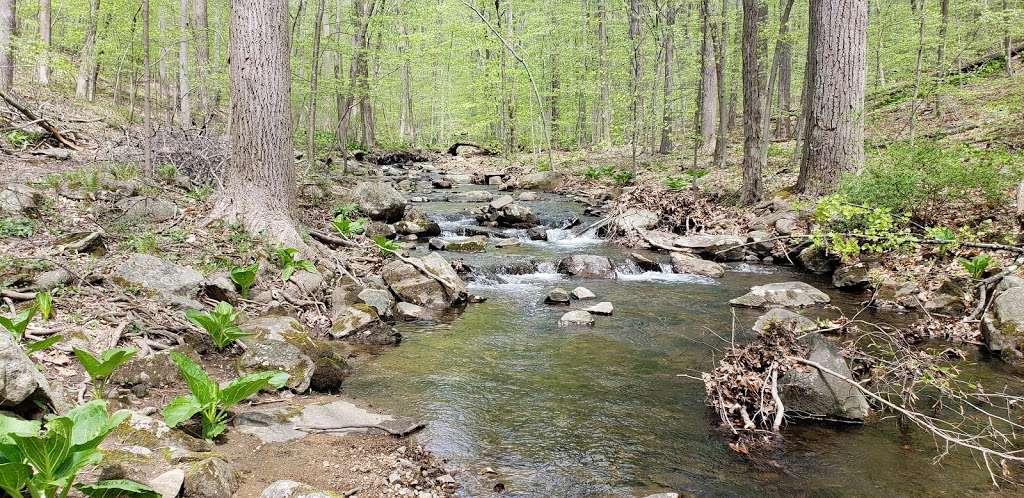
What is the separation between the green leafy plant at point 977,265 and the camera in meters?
7.14

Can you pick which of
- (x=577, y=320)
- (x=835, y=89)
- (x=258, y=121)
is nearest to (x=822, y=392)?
(x=577, y=320)

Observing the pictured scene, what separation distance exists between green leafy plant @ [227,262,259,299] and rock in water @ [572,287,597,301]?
4.48 m

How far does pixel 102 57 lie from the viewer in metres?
18.3

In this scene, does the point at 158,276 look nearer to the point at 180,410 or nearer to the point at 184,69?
the point at 180,410

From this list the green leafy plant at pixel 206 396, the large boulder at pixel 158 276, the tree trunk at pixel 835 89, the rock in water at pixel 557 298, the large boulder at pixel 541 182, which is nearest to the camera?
the green leafy plant at pixel 206 396

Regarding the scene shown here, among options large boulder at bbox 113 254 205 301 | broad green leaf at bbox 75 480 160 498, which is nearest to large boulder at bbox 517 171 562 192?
large boulder at bbox 113 254 205 301

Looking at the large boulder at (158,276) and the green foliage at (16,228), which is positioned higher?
the green foliage at (16,228)

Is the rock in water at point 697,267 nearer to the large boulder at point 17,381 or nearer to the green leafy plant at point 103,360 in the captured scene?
the green leafy plant at point 103,360

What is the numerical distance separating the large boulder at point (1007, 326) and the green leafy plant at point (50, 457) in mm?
7433

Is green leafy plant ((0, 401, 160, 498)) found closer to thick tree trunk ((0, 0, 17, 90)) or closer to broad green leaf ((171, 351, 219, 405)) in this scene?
broad green leaf ((171, 351, 219, 405))

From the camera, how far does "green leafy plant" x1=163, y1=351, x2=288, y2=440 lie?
3.51 metres

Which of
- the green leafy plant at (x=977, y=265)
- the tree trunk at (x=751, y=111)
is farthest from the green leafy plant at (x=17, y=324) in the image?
the tree trunk at (x=751, y=111)

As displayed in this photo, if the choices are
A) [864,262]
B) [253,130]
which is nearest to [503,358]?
[253,130]

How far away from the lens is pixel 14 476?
7.69 feet
